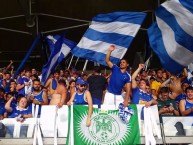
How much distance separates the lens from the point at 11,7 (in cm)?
1809

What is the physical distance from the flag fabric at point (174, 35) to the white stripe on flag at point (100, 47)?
1.01 meters

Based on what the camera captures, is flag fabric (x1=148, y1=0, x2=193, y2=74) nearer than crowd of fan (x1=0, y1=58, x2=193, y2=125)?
Yes

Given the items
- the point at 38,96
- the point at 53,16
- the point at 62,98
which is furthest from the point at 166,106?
the point at 53,16

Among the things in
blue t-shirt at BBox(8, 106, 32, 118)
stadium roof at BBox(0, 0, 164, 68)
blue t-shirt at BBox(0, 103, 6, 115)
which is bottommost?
blue t-shirt at BBox(8, 106, 32, 118)

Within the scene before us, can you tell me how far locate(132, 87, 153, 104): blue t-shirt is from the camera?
27.9 feet

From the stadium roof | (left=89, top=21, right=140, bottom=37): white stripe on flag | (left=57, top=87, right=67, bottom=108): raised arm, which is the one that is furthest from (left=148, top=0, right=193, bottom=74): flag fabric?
the stadium roof

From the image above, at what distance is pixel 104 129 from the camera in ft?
25.2

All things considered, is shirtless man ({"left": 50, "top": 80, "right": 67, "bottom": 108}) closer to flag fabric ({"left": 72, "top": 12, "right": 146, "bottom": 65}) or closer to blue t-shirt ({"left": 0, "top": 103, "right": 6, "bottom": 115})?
blue t-shirt ({"left": 0, "top": 103, "right": 6, "bottom": 115})

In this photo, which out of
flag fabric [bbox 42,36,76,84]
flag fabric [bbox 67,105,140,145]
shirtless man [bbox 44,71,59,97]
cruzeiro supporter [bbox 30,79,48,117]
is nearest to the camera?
flag fabric [bbox 67,105,140,145]

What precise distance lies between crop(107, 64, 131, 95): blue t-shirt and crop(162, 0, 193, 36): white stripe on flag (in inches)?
61.1

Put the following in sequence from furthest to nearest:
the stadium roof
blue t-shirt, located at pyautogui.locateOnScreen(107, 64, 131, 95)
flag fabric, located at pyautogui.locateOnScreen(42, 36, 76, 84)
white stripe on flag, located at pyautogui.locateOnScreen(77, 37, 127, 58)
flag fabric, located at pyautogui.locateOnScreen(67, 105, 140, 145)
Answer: the stadium roof
flag fabric, located at pyautogui.locateOnScreen(42, 36, 76, 84)
white stripe on flag, located at pyautogui.locateOnScreen(77, 37, 127, 58)
blue t-shirt, located at pyautogui.locateOnScreen(107, 64, 131, 95)
flag fabric, located at pyautogui.locateOnScreen(67, 105, 140, 145)

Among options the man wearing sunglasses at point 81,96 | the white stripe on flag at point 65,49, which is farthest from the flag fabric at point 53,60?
the man wearing sunglasses at point 81,96

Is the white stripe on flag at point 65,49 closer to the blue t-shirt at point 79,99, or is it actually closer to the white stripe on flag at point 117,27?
the white stripe on flag at point 117,27

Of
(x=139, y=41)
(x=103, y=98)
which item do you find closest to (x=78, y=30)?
(x=139, y=41)
